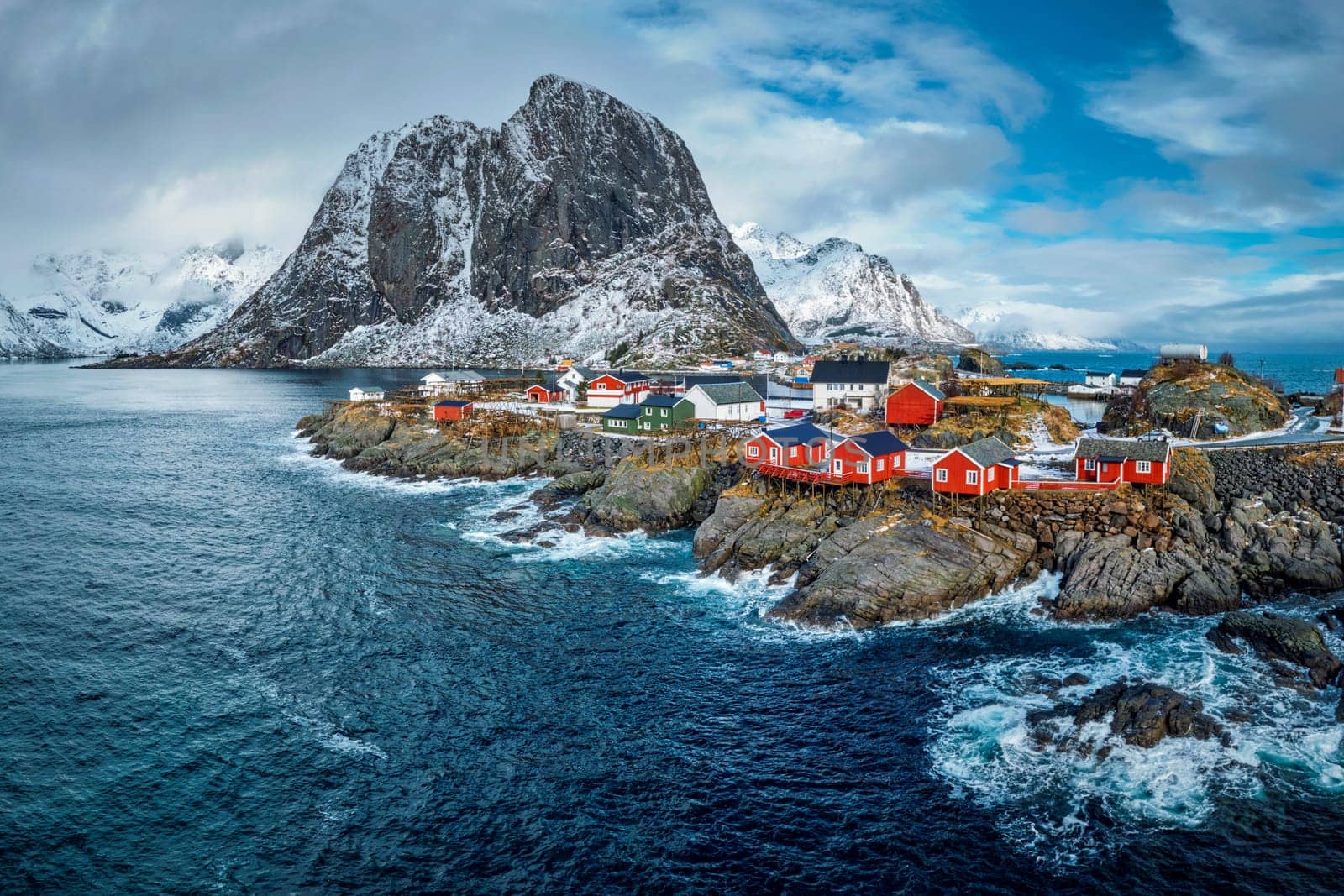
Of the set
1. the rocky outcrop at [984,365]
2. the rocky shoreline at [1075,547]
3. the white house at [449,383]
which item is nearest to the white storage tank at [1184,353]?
the rocky outcrop at [984,365]

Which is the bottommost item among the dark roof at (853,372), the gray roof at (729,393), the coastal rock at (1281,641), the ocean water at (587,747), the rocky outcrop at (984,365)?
the ocean water at (587,747)

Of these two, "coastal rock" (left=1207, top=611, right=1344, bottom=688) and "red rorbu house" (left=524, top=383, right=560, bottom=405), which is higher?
"red rorbu house" (left=524, top=383, right=560, bottom=405)

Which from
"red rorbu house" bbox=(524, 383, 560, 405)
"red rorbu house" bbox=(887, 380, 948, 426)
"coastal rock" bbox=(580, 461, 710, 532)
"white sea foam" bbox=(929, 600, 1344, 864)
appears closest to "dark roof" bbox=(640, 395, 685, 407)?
"coastal rock" bbox=(580, 461, 710, 532)

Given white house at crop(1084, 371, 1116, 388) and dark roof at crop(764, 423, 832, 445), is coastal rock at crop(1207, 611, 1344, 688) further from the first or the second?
white house at crop(1084, 371, 1116, 388)

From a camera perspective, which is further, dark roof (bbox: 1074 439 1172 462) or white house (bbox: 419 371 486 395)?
white house (bbox: 419 371 486 395)

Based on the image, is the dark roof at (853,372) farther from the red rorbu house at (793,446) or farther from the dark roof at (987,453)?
the dark roof at (987,453)

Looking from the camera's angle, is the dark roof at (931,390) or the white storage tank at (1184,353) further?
the white storage tank at (1184,353)

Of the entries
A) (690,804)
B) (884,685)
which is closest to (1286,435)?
(884,685)
